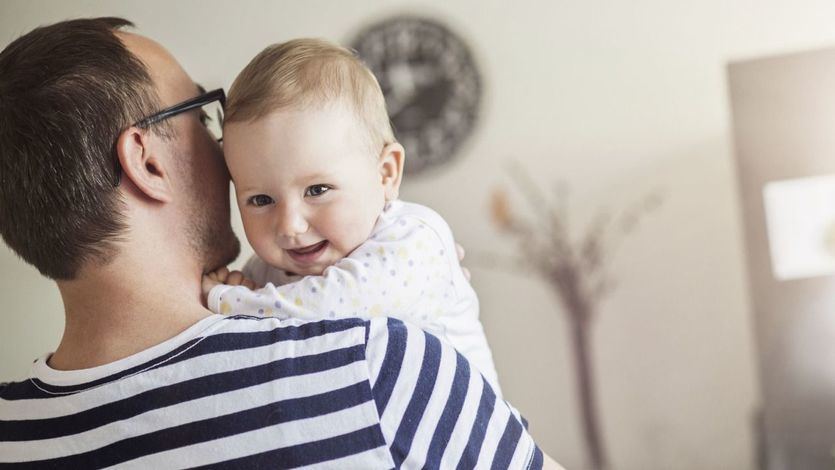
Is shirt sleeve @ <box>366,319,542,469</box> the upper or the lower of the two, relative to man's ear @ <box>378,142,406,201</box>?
lower

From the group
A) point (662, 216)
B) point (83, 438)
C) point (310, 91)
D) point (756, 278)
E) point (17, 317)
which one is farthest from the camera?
point (662, 216)

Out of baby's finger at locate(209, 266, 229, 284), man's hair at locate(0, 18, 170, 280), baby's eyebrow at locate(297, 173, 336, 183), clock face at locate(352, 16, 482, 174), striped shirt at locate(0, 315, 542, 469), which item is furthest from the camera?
clock face at locate(352, 16, 482, 174)

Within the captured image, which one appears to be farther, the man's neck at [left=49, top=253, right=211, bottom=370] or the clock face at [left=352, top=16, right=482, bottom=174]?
the clock face at [left=352, top=16, right=482, bottom=174]

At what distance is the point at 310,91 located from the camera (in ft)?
3.53

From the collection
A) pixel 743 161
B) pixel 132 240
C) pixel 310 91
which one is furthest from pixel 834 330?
pixel 132 240

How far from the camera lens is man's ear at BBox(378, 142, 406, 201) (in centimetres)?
118

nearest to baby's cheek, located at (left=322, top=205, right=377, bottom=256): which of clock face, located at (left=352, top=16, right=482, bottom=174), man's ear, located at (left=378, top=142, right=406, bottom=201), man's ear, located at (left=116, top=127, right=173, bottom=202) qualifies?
man's ear, located at (left=378, top=142, right=406, bottom=201)

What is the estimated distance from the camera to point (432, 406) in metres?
0.76

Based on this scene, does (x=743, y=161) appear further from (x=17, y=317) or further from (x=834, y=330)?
(x=17, y=317)

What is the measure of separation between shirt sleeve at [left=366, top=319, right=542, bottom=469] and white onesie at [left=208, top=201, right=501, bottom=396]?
0.50ft

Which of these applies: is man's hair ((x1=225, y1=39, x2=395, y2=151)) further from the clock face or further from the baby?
the clock face

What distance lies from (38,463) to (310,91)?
540mm

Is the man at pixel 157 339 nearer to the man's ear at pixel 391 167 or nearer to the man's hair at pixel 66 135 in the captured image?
the man's hair at pixel 66 135

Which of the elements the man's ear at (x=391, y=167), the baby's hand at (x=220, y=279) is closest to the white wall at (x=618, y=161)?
the man's ear at (x=391, y=167)
